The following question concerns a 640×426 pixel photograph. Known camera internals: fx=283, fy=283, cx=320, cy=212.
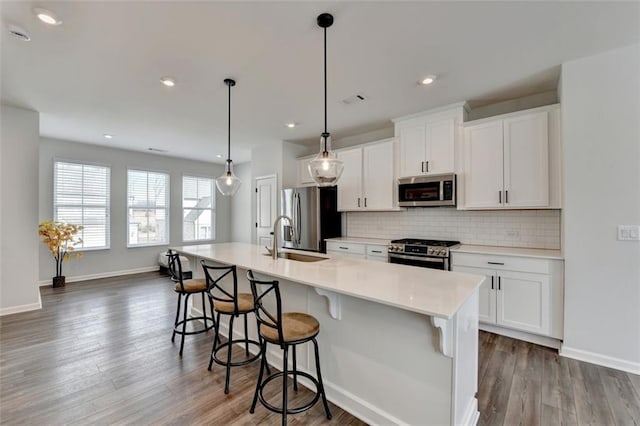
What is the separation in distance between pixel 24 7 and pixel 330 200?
384cm

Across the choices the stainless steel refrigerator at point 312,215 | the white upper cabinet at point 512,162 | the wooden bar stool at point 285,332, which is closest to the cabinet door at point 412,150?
the white upper cabinet at point 512,162

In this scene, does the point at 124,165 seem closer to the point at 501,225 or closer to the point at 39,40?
the point at 39,40

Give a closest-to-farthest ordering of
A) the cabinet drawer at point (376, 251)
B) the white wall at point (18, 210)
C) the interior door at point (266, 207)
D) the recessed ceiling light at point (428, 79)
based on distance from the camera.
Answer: the recessed ceiling light at point (428, 79), the white wall at point (18, 210), the cabinet drawer at point (376, 251), the interior door at point (266, 207)

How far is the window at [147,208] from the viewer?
627 centimetres

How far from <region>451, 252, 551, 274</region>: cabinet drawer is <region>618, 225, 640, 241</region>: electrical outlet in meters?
0.56

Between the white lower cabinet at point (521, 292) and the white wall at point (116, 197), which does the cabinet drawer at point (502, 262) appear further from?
the white wall at point (116, 197)

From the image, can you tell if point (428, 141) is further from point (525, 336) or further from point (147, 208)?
point (147, 208)

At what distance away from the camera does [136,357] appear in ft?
8.75

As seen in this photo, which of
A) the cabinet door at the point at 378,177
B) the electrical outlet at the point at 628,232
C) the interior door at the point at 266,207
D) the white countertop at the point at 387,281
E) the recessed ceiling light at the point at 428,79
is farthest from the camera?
the interior door at the point at 266,207

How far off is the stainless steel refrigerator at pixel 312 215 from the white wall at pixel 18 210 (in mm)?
3606

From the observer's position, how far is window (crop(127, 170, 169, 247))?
20.6 feet

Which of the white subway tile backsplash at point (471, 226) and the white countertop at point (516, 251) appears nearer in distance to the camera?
the white countertop at point (516, 251)

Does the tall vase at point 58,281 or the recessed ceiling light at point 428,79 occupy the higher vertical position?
the recessed ceiling light at point 428,79

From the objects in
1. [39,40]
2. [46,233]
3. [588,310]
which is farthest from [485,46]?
[46,233]
